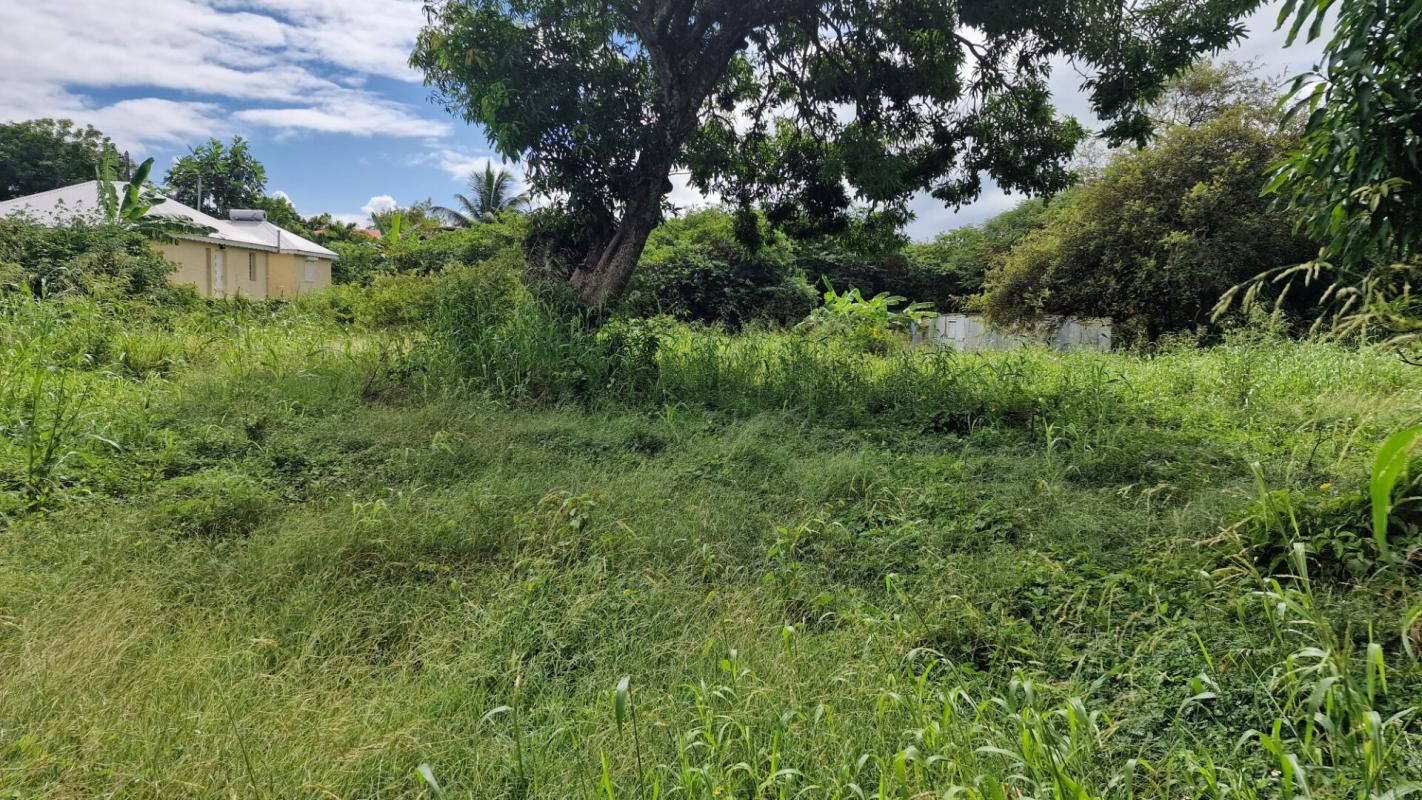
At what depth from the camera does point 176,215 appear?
19547 mm

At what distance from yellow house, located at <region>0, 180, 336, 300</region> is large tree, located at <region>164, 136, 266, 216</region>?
7318 mm

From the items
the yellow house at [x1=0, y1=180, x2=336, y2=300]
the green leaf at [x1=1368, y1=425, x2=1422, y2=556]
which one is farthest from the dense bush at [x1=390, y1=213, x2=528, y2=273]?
the green leaf at [x1=1368, y1=425, x2=1422, y2=556]

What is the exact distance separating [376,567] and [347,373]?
3.38 metres

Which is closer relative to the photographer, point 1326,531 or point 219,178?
point 1326,531

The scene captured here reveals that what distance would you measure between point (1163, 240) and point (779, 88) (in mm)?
8527

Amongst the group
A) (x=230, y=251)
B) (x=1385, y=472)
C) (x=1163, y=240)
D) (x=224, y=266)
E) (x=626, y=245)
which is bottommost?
(x=1385, y=472)

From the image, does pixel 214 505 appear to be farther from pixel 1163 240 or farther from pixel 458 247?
pixel 458 247

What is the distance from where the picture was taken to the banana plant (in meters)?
15.7

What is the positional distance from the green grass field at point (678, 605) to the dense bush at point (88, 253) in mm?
8378

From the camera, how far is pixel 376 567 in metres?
2.70

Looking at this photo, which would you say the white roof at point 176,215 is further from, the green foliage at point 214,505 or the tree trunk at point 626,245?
the green foliage at point 214,505

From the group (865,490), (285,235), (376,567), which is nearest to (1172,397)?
(865,490)

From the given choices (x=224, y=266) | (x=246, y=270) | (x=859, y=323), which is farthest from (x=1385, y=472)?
(x=246, y=270)

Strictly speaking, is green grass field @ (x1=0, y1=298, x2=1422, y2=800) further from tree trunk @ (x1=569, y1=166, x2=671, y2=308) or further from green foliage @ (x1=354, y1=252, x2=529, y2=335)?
tree trunk @ (x1=569, y1=166, x2=671, y2=308)
